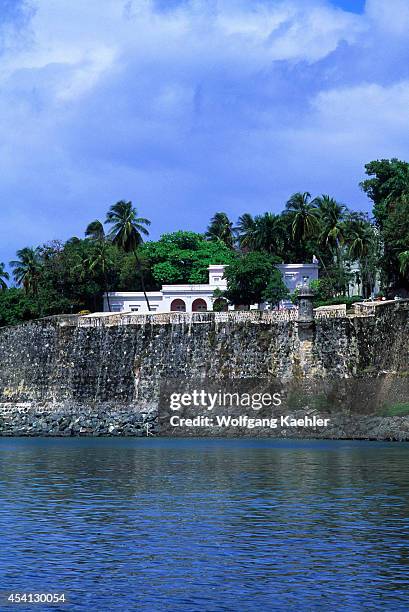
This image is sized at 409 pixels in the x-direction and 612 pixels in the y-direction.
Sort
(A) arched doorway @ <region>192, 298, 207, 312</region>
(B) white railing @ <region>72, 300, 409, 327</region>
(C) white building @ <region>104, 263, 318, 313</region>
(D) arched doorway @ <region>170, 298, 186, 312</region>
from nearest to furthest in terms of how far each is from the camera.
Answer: (B) white railing @ <region>72, 300, 409, 327</region>
(C) white building @ <region>104, 263, 318, 313</region>
(A) arched doorway @ <region>192, 298, 207, 312</region>
(D) arched doorway @ <region>170, 298, 186, 312</region>

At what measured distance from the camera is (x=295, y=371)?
2692 inches

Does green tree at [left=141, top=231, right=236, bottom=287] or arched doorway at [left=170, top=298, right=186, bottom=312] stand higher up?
green tree at [left=141, top=231, right=236, bottom=287]

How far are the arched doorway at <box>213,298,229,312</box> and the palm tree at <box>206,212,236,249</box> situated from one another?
27051 mm

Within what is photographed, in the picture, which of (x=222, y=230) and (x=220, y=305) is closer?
(x=220, y=305)

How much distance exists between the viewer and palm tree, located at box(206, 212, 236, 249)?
408 ft

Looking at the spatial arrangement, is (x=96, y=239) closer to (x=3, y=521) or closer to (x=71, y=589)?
(x=3, y=521)

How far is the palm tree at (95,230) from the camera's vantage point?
11119 cm

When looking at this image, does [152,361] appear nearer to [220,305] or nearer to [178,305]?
[220,305]

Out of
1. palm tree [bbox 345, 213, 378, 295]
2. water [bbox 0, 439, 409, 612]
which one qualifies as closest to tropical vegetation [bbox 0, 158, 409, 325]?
palm tree [bbox 345, 213, 378, 295]

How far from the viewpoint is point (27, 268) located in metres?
102

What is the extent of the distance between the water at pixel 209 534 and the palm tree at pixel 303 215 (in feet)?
174

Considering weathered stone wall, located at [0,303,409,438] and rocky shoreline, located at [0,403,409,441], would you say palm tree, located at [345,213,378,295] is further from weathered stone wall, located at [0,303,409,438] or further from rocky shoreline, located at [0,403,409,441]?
rocky shoreline, located at [0,403,409,441]

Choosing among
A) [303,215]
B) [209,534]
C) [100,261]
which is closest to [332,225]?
[303,215]

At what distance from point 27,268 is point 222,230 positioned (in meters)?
30.2
